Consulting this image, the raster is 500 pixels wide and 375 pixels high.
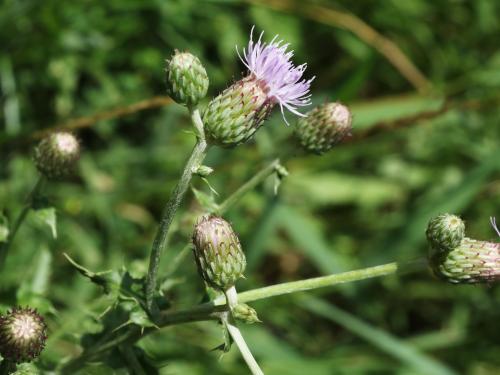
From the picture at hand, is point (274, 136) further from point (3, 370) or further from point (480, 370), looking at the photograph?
point (3, 370)

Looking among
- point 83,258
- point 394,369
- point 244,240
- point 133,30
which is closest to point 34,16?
point 133,30

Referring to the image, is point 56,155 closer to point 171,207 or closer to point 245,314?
point 171,207

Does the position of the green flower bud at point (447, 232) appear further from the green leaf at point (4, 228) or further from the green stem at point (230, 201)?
the green leaf at point (4, 228)

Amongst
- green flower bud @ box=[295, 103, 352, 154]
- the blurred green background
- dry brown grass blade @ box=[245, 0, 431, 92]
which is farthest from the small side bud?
dry brown grass blade @ box=[245, 0, 431, 92]

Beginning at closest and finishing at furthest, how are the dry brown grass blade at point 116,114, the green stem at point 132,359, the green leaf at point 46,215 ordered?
the green stem at point 132,359
the green leaf at point 46,215
the dry brown grass blade at point 116,114

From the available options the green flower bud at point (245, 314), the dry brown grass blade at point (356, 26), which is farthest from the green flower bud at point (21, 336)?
the dry brown grass blade at point (356, 26)

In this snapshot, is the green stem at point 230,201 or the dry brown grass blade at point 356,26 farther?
the dry brown grass blade at point 356,26
